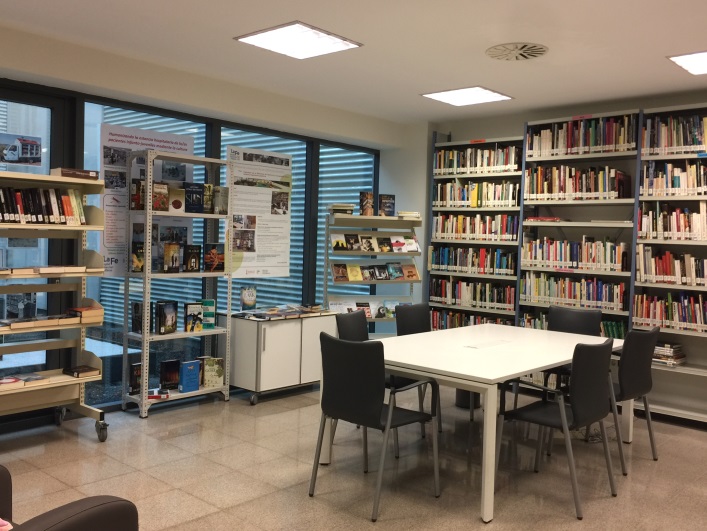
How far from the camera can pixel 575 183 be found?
6.17 meters

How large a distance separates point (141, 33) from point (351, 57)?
148 cm

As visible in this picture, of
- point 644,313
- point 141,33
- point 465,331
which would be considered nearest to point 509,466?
point 465,331

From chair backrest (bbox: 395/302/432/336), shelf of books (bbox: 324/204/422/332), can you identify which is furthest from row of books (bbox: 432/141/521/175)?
chair backrest (bbox: 395/302/432/336)

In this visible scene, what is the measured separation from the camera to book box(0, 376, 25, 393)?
4.12 meters

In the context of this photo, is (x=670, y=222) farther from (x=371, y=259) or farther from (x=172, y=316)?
(x=172, y=316)

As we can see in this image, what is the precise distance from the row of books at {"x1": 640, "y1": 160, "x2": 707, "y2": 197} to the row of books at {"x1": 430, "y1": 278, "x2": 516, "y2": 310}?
167 centimetres

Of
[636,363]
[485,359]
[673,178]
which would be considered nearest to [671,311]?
[673,178]

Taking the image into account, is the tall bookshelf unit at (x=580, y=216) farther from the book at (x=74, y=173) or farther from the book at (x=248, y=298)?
the book at (x=74, y=173)

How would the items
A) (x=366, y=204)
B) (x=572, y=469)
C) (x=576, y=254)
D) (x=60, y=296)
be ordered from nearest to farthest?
(x=572, y=469), (x=60, y=296), (x=576, y=254), (x=366, y=204)

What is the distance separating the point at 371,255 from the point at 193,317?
2.04 m

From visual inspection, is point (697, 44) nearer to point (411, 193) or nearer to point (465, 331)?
point (465, 331)

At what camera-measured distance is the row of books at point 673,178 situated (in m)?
5.46

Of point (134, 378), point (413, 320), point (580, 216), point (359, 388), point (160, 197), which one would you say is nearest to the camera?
point (359, 388)

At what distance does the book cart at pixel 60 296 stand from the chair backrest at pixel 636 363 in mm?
3509
